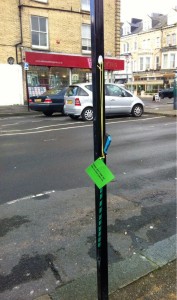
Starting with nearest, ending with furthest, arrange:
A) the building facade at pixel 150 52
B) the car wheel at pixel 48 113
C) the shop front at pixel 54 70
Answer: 1. the car wheel at pixel 48 113
2. the shop front at pixel 54 70
3. the building facade at pixel 150 52

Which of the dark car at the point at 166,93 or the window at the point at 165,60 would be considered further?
the window at the point at 165,60

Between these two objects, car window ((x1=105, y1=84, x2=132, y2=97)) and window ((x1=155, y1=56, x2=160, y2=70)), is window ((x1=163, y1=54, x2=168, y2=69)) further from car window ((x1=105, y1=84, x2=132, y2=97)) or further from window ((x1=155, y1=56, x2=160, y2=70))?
car window ((x1=105, y1=84, x2=132, y2=97))

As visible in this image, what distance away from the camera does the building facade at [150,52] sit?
167ft

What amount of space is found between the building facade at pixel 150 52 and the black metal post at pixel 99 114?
1889 inches

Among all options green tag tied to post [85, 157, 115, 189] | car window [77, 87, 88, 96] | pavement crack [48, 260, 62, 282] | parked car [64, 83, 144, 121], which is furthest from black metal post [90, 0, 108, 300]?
car window [77, 87, 88, 96]

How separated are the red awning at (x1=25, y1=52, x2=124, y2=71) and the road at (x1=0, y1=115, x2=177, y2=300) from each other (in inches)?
584

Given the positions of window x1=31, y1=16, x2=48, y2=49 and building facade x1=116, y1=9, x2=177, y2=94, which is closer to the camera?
window x1=31, y1=16, x2=48, y2=49

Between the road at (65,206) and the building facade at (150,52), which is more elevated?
the building facade at (150,52)

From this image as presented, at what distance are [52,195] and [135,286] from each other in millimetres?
2447

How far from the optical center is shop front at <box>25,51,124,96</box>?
74.2ft

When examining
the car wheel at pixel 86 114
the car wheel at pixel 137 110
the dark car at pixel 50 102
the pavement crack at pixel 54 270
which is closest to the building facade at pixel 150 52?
the dark car at pixel 50 102

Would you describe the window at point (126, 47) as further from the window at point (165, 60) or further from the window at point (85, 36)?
the window at point (85, 36)

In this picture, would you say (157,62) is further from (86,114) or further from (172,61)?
(86,114)

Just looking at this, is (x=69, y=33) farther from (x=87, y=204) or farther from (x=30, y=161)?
(x=87, y=204)
